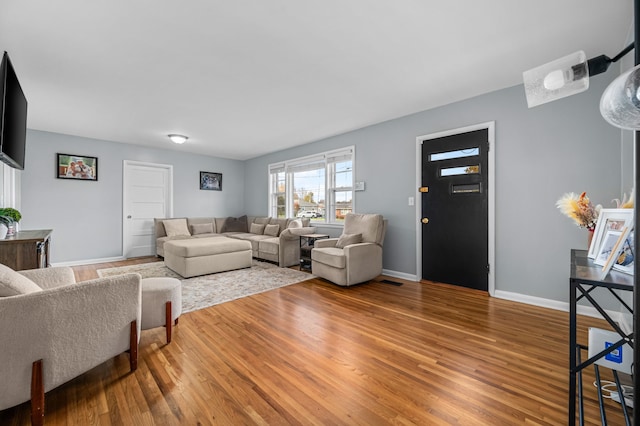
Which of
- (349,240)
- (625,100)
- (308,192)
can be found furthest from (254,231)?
(625,100)

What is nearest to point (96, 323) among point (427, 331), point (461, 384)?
point (461, 384)

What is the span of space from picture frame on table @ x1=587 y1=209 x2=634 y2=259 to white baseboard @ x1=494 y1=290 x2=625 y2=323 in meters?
1.45

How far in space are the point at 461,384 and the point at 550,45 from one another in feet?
9.21

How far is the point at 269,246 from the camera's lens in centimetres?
517

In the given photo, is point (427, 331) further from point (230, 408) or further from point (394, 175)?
point (394, 175)

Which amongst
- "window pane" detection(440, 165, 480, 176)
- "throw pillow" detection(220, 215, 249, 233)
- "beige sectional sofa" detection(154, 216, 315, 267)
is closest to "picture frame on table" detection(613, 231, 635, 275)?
"window pane" detection(440, 165, 480, 176)

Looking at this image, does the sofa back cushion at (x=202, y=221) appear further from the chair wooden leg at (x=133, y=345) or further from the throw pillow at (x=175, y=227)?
the chair wooden leg at (x=133, y=345)

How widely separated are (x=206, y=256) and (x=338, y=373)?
318 centimetres

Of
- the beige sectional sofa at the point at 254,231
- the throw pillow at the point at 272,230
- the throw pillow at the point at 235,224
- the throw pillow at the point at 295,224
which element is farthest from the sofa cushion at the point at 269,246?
the throw pillow at the point at 235,224

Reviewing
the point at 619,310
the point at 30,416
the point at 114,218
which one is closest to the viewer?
the point at 30,416

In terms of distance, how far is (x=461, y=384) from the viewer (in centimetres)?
162

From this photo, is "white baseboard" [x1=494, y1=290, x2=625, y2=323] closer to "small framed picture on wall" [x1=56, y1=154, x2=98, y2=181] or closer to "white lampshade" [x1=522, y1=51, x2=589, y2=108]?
"white lampshade" [x1=522, y1=51, x2=589, y2=108]

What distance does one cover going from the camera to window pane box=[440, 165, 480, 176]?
3379mm

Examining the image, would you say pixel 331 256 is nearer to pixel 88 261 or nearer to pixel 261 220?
pixel 261 220
